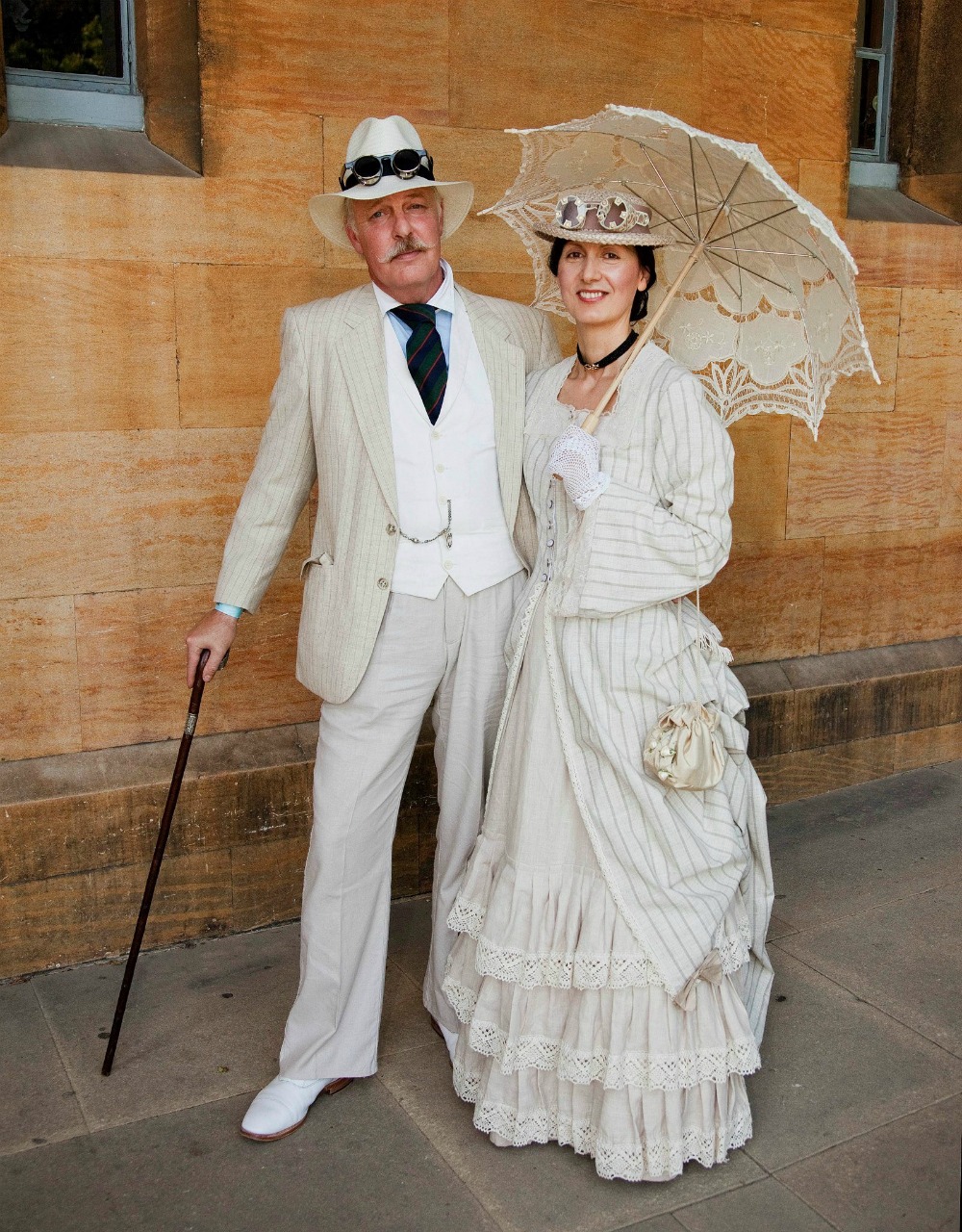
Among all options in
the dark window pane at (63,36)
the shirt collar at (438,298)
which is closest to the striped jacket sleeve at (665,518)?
the shirt collar at (438,298)

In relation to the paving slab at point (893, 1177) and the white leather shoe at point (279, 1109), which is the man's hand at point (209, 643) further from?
the paving slab at point (893, 1177)

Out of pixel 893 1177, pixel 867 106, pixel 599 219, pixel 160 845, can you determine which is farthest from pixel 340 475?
pixel 867 106

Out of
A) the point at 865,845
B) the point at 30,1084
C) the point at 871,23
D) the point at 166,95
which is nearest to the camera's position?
the point at 30,1084

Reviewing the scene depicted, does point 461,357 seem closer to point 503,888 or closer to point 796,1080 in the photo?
point 503,888

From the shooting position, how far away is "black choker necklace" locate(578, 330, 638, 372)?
3.09 metres

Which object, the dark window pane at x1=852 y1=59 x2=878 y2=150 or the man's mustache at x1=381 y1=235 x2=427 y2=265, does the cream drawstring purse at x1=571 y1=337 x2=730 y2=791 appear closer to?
the man's mustache at x1=381 y1=235 x2=427 y2=265

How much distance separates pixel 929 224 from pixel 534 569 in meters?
3.05

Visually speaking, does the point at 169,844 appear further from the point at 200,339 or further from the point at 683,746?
the point at 683,746

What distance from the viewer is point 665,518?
2939 millimetres

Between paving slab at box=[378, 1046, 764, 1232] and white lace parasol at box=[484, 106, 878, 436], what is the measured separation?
1.72m

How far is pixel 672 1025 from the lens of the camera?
2.94 meters

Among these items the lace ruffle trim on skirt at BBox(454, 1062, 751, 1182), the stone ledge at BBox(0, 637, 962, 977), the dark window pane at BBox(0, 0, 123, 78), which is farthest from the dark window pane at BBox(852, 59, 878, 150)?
the lace ruffle trim on skirt at BBox(454, 1062, 751, 1182)

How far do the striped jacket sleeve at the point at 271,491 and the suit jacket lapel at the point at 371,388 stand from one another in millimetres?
142

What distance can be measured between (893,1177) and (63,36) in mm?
3778
